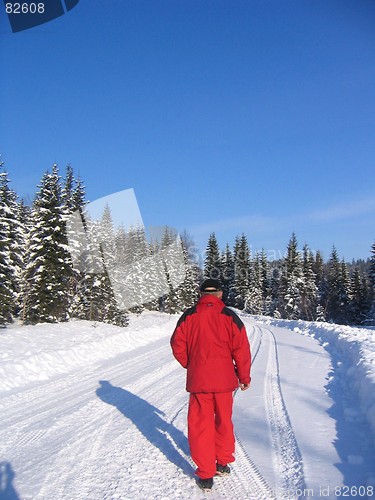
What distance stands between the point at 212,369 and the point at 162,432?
1.86 m

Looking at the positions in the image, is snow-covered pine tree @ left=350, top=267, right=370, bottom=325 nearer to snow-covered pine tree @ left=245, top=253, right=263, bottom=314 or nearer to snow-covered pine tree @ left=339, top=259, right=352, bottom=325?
snow-covered pine tree @ left=339, top=259, right=352, bottom=325

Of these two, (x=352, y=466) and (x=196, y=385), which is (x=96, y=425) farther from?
(x=352, y=466)

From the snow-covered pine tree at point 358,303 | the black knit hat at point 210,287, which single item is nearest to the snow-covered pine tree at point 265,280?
the snow-covered pine tree at point 358,303

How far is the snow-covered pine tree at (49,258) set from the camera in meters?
26.2

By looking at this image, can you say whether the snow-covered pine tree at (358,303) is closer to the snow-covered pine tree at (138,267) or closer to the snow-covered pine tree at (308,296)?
the snow-covered pine tree at (308,296)

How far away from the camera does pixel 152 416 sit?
5.88 meters

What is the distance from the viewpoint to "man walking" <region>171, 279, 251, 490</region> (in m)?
3.87

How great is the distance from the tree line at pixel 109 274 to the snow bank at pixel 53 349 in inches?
408

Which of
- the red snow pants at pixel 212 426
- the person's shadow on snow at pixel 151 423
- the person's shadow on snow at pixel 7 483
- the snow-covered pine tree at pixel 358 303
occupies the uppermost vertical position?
the red snow pants at pixel 212 426

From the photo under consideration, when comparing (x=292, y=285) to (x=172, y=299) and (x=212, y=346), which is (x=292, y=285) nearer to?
(x=172, y=299)

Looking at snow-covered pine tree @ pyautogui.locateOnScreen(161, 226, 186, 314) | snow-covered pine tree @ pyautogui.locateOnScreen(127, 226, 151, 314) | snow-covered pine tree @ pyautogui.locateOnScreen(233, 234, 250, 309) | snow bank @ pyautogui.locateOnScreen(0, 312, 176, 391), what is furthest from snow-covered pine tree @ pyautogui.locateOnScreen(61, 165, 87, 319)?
snow-covered pine tree @ pyautogui.locateOnScreen(233, 234, 250, 309)

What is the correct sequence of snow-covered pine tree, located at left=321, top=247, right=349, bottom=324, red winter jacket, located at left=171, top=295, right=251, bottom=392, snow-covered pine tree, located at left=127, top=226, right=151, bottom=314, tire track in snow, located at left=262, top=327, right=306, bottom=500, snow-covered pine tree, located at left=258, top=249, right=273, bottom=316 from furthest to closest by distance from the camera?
snow-covered pine tree, located at left=258, top=249, right=273, bottom=316 → snow-covered pine tree, located at left=321, top=247, right=349, bottom=324 → snow-covered pine tree, located at left=127, top=226, right=151, bottom=314 → red winter jacket, located at left=171, top=295, right=251, bottom=392 → tire track in snow, located at left=262, top=327, right=306, bottom=500

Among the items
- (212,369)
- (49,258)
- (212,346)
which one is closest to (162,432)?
(212,369)

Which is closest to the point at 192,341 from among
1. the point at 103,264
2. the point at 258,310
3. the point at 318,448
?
the point at 318,448
